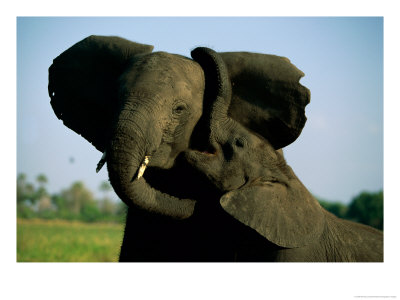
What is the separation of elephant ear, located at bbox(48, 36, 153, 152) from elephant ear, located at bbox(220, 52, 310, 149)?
0.61m

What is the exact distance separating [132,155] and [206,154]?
20.2 inches

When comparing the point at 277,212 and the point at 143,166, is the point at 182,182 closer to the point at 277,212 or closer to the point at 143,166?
the point at 143,166

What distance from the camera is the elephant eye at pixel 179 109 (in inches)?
124

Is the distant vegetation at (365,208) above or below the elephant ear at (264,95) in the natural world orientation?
below

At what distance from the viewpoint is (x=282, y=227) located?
3174 millimetres

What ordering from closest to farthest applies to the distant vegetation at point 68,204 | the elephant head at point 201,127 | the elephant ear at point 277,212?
the elephant head at point 201,127
the elephant ear at point 277,212
the distant vegetation at point 68,204

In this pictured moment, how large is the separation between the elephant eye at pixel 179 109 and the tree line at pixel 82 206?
20671mm

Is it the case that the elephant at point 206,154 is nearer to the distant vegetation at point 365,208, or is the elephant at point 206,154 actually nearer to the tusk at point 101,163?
the tusk at point 101,163

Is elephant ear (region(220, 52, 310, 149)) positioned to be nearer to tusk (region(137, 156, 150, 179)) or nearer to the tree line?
tusk (region(137, 156, 150, 179))

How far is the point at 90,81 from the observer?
149 inches

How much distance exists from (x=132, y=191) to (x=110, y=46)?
124 centimetres

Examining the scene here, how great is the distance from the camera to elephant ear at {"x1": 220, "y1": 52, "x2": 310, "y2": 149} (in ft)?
11.3

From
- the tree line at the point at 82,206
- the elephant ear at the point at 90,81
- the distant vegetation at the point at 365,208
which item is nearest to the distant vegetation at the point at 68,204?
the tree line at the point at 82,206

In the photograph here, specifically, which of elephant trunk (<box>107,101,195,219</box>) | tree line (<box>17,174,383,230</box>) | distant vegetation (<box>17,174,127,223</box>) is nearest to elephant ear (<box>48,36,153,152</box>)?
elephant trunk (<box>107,101,195,219</box>)
